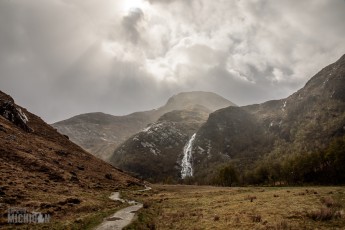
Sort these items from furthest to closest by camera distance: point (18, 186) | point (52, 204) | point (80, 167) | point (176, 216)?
point (80, 167), point (18, 186), point (52, 204), point (176, 216)

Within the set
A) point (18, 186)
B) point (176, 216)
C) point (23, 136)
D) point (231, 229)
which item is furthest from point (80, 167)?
point (231, 229)

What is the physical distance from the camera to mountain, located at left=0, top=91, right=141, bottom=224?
42.3 metres

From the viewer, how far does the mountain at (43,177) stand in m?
42.3

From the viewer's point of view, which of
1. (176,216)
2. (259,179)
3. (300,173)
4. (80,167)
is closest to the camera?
(176,216)

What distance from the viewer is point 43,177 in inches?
2655

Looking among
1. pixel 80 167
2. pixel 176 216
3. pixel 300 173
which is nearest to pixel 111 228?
pixel 176 216

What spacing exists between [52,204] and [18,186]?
11936mm

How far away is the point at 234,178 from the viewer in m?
A: 163

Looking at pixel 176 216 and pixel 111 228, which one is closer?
pixel 111 228

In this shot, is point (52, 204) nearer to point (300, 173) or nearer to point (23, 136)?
point (23, 136)

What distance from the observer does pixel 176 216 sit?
3872cm

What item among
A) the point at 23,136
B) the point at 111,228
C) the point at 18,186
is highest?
the point at 23,136

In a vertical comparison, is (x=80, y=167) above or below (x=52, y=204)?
above

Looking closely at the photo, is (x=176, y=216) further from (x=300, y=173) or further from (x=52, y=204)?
(x=300, y=173)
